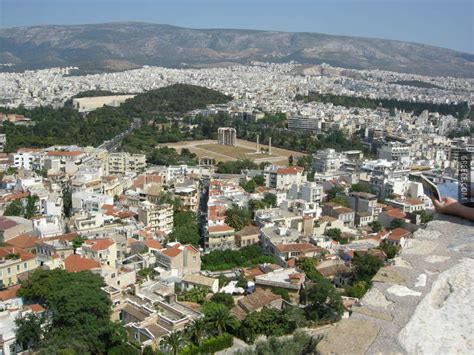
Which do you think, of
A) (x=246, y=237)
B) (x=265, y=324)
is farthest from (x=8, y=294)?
(x=246, y=237)

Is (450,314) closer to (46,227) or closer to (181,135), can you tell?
(46,227)

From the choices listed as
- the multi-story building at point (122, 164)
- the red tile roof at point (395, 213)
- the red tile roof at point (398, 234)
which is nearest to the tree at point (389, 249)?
the red tile roof at point (398, 234)

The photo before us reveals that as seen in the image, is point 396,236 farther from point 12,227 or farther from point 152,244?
point 12,227

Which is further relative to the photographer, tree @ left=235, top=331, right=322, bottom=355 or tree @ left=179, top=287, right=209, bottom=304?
tree @ left=179, top=287, right=209, bottom=304

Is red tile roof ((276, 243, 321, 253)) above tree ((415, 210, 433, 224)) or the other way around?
the other way around

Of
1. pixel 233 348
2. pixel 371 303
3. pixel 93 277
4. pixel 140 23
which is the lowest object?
pixel 233 348

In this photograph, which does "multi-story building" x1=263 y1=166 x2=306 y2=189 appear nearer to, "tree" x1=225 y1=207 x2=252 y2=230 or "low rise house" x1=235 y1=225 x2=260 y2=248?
"tree" x1=225 y1=207 x2=252 y2=230

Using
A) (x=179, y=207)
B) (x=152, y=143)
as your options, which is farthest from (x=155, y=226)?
(x=152, y=143)

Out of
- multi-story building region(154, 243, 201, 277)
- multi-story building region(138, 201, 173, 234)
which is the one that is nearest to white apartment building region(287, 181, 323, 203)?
multi-story building region(138, 201, 173, 234)

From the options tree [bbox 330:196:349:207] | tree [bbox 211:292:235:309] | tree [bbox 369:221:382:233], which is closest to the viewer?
tree [bbox 211:292:235:309]

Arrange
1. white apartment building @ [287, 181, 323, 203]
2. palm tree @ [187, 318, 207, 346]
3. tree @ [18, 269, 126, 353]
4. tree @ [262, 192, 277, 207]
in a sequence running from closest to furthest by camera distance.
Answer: tree @ [18, 269, 126, 353] → palm tree @ [187, 318, 207, 346] → tree @ [262, 192, 277, 207] → white apartment building @ [287, 181, 323, 203]
